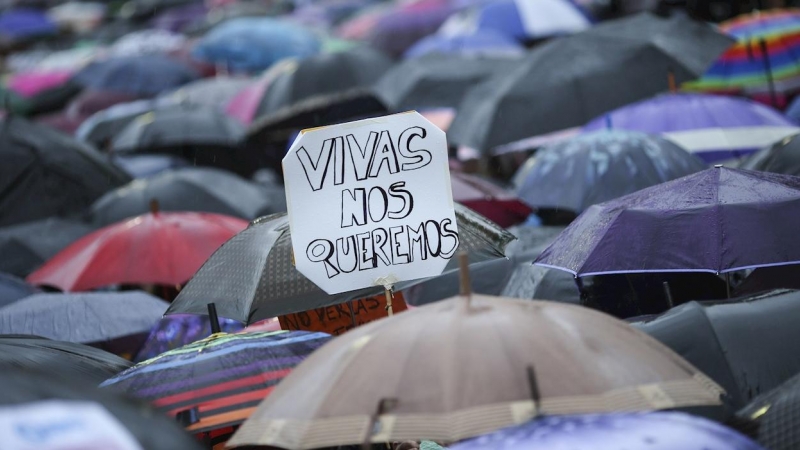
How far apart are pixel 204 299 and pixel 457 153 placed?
25.1 ft

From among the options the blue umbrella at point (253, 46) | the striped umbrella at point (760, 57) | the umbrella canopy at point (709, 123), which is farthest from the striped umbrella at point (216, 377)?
the blue umbrella at point (253, 46)

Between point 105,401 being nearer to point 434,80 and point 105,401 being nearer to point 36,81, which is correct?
point 434,80

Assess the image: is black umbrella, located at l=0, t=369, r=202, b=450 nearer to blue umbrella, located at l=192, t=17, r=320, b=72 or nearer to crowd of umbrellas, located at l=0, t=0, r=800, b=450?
crowd of umbrellas, located at l=0, t=0, r=800, b=450

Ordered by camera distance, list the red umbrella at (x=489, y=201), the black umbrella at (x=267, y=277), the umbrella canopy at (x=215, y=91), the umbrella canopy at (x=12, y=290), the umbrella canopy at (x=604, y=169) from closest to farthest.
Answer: the black umbrella at (x=267, y=277), the umbrella canopy at (x=604, y=169), the umbrella canopy at (x=12, y=290), the red umbrella at (x=489, y=201), the umbrella canopy at (x=215, y=91)

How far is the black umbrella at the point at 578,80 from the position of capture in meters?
9.81

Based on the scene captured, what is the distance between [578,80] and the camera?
999 centimetres

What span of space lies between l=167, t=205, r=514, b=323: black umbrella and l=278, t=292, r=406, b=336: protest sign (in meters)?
0.43

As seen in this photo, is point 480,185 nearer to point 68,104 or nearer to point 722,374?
point 722,374

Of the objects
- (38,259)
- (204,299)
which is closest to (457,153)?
(38,259)

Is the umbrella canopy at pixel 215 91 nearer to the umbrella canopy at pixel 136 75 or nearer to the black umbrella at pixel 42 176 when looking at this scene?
the umbrella canopy at pixel 136 75

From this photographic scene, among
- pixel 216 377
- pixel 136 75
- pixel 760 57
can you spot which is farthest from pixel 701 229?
pixel 136 75

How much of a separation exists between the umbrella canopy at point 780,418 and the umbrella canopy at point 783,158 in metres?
2.89

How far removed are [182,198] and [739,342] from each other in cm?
610

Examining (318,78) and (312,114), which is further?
(312,114)
